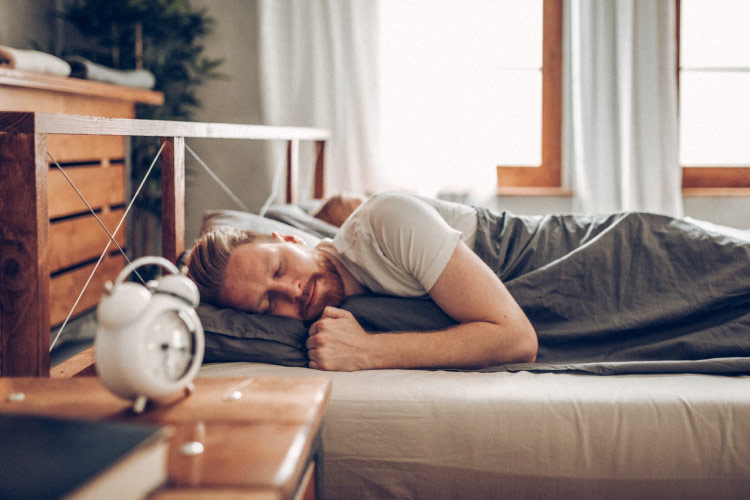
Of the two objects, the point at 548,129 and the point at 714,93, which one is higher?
the point at 714,93

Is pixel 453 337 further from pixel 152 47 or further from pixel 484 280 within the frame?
pixel 152 47

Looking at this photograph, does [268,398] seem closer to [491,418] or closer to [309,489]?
[309,489]

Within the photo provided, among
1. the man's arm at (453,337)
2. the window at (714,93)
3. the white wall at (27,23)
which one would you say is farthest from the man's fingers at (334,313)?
the window at (714,93)

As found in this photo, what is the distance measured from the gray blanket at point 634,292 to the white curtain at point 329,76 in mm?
1494

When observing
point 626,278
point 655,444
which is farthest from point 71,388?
point 626,278

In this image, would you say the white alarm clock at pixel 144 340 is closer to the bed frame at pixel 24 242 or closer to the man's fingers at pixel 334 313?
the bed frame at pixel 24 242

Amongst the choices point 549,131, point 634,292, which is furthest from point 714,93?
point 634,292

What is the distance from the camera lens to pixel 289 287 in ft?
3.89

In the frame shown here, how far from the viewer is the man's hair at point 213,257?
3.85 ft

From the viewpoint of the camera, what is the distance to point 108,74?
7.57 ft

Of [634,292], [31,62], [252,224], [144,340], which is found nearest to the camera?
[144,340]

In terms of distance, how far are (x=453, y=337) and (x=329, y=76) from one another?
75.7 inches

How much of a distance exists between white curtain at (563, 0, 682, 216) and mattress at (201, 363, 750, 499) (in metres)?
1.90

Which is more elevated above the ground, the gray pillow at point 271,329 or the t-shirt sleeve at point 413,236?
the t-shirt sleeve at point 413,236
